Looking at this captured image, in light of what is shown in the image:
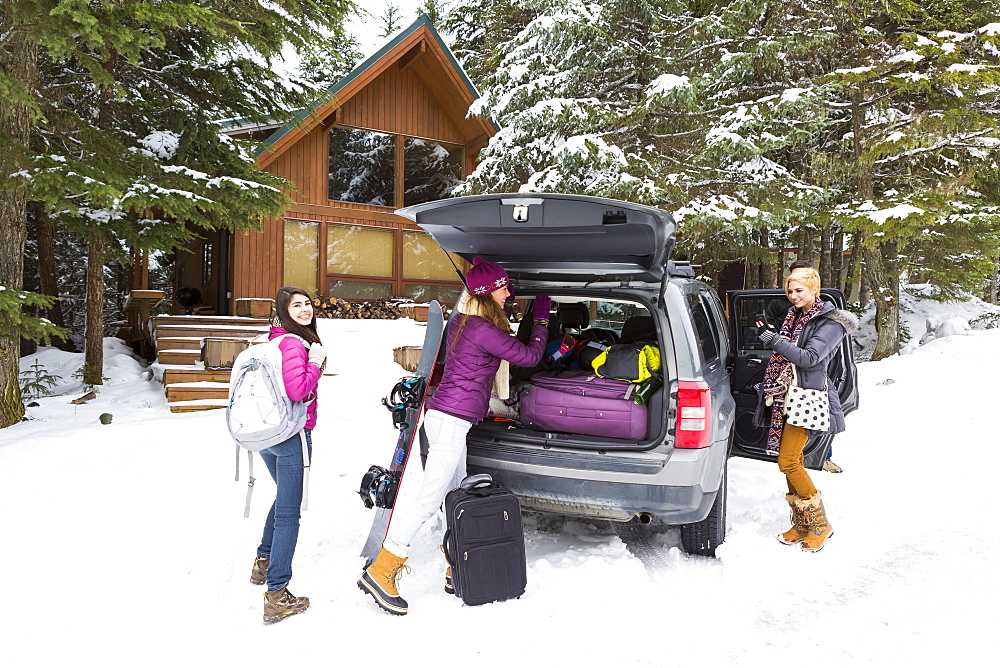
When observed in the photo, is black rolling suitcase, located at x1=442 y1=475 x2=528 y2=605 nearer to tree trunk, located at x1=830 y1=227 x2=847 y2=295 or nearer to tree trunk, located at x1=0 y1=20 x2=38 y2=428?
tree trunk, located at x1=0 y1=20 x2=38 y2=428

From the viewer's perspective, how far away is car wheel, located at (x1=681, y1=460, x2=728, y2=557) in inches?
155

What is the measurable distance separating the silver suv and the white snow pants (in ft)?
1.19

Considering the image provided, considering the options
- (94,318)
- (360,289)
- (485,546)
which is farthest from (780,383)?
(360,289)

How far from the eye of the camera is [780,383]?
171 inches

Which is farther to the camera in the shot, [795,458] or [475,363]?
[795,458]

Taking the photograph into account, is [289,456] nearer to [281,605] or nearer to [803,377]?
[281,605]

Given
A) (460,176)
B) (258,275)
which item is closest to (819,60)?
(460,176)

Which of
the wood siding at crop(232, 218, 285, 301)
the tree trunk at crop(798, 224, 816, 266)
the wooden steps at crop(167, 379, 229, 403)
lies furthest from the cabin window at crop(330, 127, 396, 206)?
the tree trunk at crop(798, 224, 816, 266)

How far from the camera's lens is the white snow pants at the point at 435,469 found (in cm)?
341

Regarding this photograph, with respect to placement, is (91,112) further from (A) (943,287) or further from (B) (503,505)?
(A) (943,287)

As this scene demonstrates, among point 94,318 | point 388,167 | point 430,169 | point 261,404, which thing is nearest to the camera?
point 261,404

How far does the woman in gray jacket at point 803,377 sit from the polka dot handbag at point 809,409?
2.2 inches

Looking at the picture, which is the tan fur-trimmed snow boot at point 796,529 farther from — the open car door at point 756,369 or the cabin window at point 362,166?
the cabin window at point 362,166

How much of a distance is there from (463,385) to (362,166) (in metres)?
12.3
